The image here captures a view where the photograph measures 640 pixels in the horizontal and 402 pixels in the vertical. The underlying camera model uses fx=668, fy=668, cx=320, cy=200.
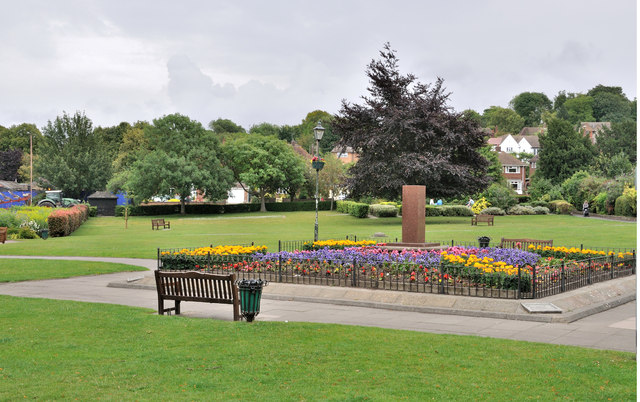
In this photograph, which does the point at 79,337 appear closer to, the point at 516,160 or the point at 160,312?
the point at 160,312

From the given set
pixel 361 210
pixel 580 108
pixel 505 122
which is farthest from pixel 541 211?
pixel 580 108

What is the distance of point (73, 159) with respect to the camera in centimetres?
8800

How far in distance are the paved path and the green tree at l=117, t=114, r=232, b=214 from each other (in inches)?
2240

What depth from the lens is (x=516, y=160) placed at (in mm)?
110188

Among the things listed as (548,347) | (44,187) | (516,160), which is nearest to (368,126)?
(548,347)

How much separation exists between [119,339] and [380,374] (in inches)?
187

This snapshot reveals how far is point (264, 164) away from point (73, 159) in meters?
26.8

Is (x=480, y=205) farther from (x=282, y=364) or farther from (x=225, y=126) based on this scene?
(x=225, y=126)

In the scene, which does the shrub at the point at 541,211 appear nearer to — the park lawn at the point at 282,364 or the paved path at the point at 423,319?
the paved path at the point at 423,319

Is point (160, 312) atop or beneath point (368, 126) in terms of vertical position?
beneath

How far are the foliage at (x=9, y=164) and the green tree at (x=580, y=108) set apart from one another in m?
124

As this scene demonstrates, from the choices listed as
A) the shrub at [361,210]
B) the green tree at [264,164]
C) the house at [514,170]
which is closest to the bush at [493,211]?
the shrub at [361,210]

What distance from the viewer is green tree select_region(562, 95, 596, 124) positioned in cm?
16625

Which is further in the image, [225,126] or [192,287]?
[225,126]
